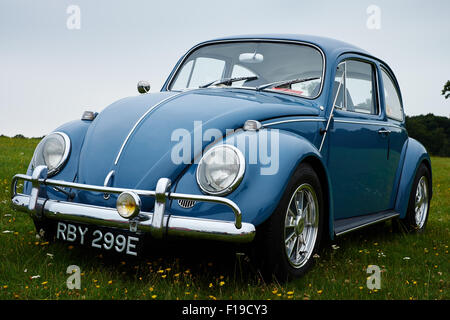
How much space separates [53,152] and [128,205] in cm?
106

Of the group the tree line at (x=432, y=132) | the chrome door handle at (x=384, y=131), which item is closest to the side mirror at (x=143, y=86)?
the chrome door handle at (x=384, y=131)

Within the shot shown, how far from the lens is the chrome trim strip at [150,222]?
2951mm

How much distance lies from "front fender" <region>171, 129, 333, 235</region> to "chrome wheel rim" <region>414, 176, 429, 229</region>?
327cm

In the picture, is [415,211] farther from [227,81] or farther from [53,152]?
[53,152]

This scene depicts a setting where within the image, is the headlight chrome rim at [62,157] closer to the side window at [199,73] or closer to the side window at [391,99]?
the side window at [199,73]

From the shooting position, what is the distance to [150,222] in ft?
10.0

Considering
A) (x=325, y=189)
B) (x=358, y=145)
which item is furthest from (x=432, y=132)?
(x=325, y=189)

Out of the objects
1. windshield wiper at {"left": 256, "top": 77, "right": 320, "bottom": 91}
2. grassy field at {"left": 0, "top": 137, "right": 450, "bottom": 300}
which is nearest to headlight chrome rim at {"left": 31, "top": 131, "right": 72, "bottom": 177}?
grassy field at {"left": 0, "top": 137, "right": 450, "bottom": 300}

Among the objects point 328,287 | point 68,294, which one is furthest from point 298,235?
point 68,294

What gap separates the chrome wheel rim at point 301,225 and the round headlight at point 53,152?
1.66 m

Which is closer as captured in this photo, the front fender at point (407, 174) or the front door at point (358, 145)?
the front door at point (358, 145)

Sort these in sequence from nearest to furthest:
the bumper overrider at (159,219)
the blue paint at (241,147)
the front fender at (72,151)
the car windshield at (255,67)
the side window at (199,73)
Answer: the bumper overrider at (159,219)
the blue paint at (241,147)
the front fender at (72,151)
the car windshield at (255,67)
the side window at (199,73)

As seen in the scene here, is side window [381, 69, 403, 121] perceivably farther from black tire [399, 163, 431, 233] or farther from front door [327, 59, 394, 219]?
black tire [399, 163, 431, 233]

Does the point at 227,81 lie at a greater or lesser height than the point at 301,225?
greater
